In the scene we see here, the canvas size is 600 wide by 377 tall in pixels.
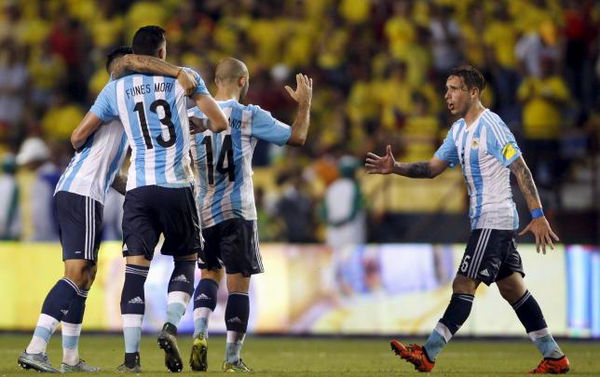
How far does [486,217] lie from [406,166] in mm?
773

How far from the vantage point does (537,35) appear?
1920 cm

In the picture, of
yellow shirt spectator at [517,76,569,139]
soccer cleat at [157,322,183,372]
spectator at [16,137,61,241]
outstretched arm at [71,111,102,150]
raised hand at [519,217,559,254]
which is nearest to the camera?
soccer cleat at [157,322,183,372]

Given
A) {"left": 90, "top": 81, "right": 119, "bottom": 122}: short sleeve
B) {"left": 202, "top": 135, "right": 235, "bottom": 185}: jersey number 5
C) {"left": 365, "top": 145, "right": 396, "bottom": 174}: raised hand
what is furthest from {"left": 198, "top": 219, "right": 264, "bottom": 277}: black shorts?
{"left": 90, "top": 81, "right": 119, "bottom": 122}: short sleeve

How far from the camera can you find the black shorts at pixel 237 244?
9.87 metres

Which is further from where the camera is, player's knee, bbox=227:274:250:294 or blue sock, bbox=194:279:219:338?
player's knee, bbox=227:274:250:294

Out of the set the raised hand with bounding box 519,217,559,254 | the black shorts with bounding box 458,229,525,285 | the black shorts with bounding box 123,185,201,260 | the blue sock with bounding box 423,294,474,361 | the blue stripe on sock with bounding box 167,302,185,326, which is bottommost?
the blue sock with bounding box 423,294,474,361

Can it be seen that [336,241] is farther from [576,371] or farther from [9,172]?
[576,371]

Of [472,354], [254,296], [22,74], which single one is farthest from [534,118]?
[22,74]

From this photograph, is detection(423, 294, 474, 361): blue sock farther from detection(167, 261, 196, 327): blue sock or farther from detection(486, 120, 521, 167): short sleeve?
→ detection(167, 261, 196, 327): blue sock

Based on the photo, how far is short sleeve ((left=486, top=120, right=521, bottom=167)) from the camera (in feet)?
31.5

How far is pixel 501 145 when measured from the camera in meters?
9.62

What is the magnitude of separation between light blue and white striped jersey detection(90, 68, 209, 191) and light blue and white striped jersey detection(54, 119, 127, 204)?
462 millimetres

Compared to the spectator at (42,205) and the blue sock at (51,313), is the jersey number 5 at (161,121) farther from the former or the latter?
the spectator at (42,205)

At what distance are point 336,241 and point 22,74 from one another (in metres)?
6.34
